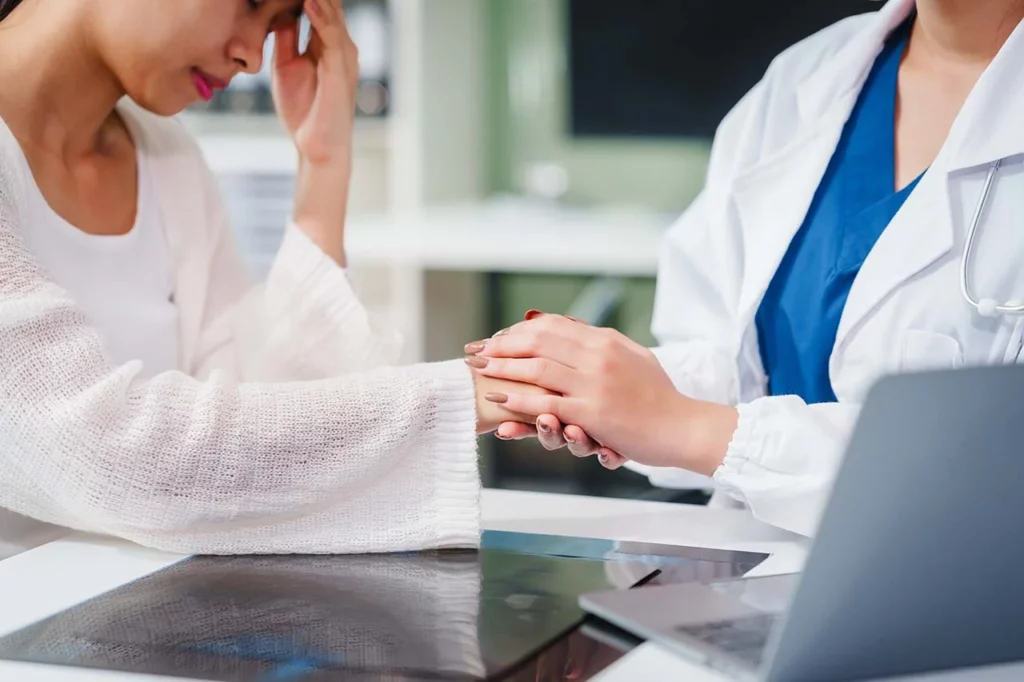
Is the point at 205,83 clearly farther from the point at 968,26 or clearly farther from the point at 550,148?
the point at 550,148

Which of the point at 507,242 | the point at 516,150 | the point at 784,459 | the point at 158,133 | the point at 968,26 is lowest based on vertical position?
the point at 507,242

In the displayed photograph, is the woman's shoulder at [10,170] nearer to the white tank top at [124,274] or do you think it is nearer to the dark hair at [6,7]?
the white tank top at [124,274]

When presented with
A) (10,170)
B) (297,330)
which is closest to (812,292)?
(297,330)

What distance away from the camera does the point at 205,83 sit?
1312 millimetres

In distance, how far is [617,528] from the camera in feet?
3.58

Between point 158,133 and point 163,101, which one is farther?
point 158,133

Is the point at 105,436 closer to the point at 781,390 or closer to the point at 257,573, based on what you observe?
the point at 257,573

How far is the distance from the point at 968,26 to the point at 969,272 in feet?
0.90

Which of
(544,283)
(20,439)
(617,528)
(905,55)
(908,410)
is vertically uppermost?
(905,55)

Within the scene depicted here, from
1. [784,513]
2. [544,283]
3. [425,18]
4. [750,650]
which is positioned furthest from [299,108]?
[544,283]

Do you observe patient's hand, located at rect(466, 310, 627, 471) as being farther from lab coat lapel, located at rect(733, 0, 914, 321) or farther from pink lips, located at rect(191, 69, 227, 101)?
pink lips, located at rect(191, 69, 227, 101)

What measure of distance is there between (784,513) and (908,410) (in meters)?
0.45

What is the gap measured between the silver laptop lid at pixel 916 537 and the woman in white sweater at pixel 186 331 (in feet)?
1.28

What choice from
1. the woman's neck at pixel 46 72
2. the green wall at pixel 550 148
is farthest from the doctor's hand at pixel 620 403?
the green wall at pixel 550 148
